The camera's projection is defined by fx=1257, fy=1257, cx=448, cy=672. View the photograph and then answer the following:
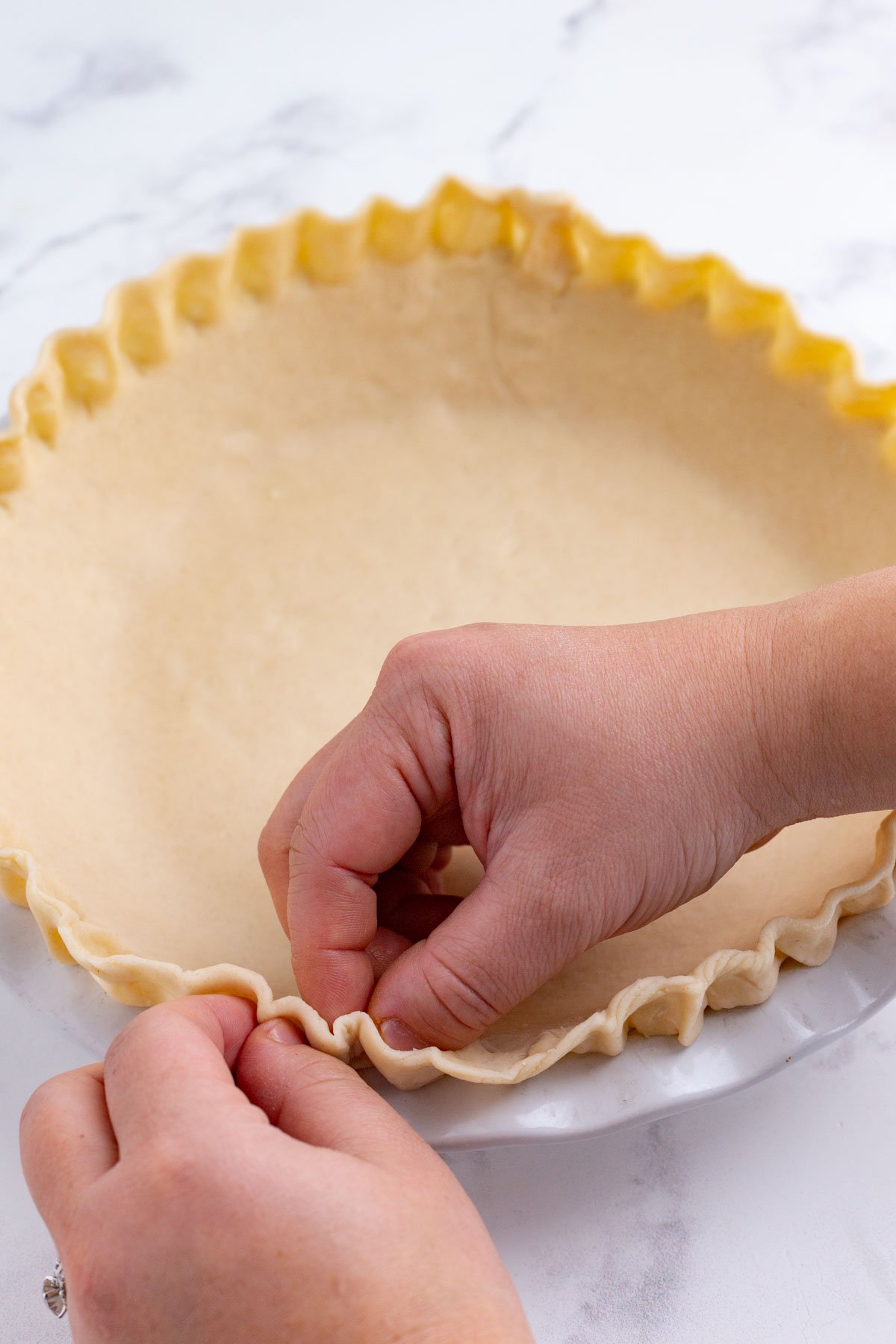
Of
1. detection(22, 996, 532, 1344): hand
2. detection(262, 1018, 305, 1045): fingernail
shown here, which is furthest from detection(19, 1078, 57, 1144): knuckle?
detection(262, 1018, 305, 1045): fingernail

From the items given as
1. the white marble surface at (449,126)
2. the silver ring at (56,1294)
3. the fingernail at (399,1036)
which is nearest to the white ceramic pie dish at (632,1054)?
the fingernail at (399,1036)

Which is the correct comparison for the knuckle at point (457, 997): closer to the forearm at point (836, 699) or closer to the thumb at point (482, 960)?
the thumb at point (482, 960)

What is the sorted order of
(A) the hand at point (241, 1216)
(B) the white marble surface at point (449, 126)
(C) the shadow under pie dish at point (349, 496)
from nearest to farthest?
(A) the hand at point (241, 1216), (C) the shadow under pie dish at point (349, 496), (B) the white marble surface at point (449, 126)

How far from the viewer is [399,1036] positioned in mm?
640

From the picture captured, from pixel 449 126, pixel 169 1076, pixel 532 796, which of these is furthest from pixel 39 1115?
pixel 449 126

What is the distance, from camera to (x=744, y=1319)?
0.71 m

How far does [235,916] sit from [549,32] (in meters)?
0.97

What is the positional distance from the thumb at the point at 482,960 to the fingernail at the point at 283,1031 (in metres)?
0.04

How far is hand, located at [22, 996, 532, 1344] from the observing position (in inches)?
20.7

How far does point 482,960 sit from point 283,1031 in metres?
0.10

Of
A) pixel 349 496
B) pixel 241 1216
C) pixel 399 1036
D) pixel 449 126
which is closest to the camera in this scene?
pixel 241 1216

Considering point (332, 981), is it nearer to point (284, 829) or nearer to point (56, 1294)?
point (284, 829)

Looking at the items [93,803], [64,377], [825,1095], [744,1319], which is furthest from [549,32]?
[744,1319]

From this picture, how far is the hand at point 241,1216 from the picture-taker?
0.53 meters
